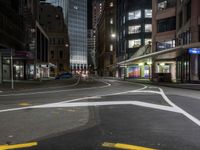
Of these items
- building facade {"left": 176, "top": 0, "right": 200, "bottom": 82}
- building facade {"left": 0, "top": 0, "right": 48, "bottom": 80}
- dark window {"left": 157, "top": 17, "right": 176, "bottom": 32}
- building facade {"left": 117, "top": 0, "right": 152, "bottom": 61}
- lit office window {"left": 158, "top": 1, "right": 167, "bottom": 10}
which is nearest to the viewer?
building facade {"left": 0, "top": 0, "right": 48, "bottom": 80}

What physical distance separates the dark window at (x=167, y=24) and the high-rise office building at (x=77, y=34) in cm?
11737

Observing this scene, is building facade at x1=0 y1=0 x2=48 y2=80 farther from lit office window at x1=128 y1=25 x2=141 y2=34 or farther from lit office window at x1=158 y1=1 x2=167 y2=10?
lit office window at x1=128 y1=25 x2=141 y2=34

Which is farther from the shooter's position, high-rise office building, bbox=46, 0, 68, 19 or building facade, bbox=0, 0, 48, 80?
high-rise office building, bbox=46, 0, 68, 19

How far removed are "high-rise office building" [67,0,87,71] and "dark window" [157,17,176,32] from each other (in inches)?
4621

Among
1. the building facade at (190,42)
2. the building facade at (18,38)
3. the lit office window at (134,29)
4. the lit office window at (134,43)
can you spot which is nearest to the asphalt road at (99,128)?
the building facade at (190,42)

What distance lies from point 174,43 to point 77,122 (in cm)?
4452

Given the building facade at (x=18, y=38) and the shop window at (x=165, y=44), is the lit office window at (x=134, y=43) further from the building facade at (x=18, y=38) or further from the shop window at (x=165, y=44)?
the building facade at (x=18, y=38)

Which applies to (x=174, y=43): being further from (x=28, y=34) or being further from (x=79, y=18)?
(x=79, y=18)

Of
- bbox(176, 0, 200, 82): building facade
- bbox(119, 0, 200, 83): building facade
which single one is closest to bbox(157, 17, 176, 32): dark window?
bbox(119, 0, 200, 83): building facade

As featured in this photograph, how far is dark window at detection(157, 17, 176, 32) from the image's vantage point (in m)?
50.7

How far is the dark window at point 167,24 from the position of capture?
166ft

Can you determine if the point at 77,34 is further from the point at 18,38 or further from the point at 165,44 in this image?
the point at 18,38

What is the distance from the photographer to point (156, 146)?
5.46 meters

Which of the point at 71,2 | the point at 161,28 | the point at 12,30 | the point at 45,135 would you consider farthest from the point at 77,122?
the point at 71,2
